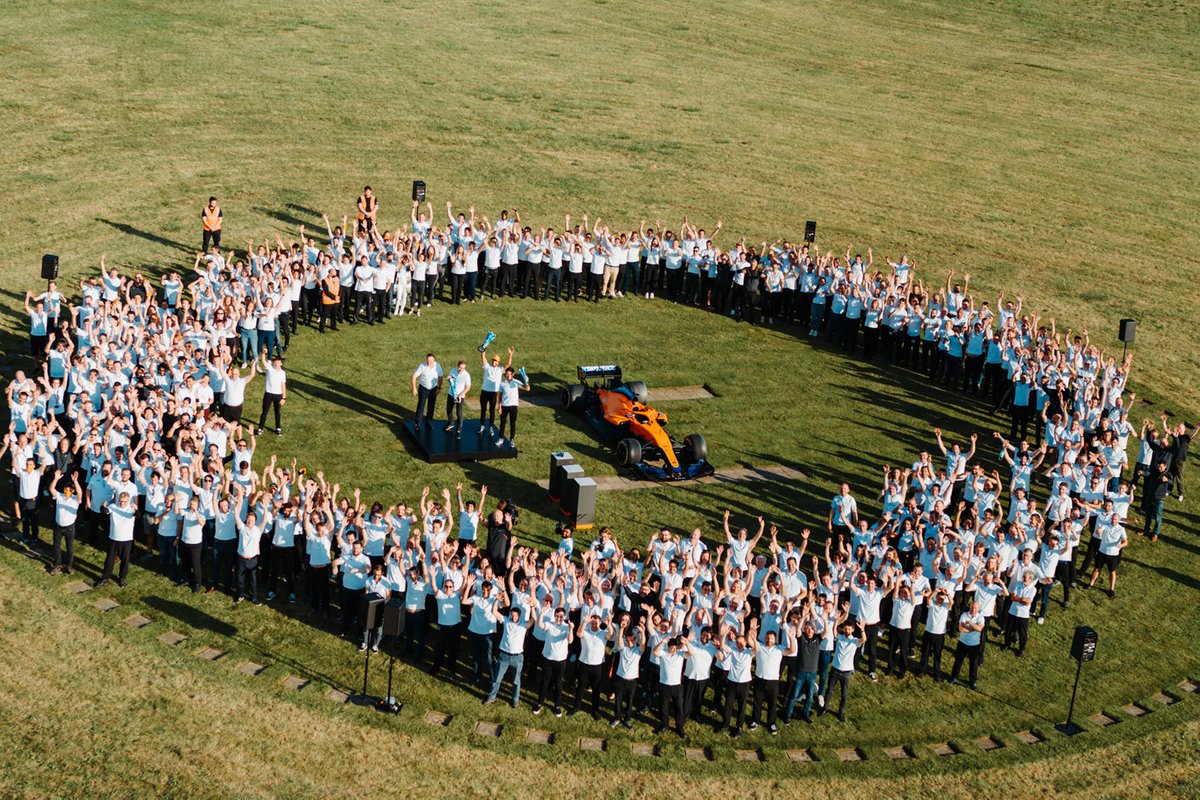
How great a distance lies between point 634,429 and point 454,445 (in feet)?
11.4

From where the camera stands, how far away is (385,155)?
44.8 metres

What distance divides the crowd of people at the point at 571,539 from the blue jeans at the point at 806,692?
3cm

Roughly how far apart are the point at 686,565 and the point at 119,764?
8032 mm

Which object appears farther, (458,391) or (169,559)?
(458,391)

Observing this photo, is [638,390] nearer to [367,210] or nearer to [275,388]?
[275,388]

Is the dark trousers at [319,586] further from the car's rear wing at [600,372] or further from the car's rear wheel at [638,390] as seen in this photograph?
the car's rear wing at [600,372]

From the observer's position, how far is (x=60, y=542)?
803 inches

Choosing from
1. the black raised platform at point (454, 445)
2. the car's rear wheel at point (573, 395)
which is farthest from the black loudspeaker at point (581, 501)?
the car's rear wheel at point (573, 395)

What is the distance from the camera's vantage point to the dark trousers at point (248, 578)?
779 inches

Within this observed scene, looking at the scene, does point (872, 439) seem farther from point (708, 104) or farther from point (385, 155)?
point (708, 104)

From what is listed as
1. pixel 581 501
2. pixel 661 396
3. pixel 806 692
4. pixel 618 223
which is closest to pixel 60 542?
pixel 581 501

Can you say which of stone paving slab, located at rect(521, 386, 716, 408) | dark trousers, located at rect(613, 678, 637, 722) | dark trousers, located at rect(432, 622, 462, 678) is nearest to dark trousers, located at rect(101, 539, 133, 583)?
dark trousers, located at rect(432, 622, 462, 678)

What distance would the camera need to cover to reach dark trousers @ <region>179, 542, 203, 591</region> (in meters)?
19.9

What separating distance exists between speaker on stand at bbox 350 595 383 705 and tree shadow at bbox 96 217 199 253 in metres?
20.9
